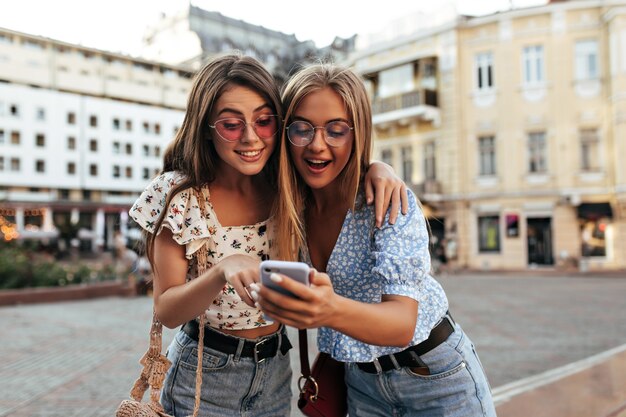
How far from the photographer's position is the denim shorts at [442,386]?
Result: 176cm

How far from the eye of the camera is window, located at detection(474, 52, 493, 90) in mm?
→ 26125

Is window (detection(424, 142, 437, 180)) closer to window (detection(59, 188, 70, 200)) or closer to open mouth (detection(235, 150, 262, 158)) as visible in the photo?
open mouth (detection(235, 150, 262, 158))

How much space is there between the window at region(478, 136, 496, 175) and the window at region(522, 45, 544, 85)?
9.80 ft

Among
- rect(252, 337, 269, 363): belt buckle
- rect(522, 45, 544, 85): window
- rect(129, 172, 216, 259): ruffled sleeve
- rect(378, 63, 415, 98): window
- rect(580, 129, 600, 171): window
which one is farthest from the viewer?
rect(378, 63, 415, 98): window

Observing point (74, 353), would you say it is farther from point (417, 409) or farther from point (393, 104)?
point (393, 104)

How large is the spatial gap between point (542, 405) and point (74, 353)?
5.49m

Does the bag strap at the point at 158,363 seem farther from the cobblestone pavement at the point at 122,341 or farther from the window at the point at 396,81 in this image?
the window at the point at 396,81

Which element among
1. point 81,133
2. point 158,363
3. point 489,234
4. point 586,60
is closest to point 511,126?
point 586,60

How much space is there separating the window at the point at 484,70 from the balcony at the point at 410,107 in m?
2.11

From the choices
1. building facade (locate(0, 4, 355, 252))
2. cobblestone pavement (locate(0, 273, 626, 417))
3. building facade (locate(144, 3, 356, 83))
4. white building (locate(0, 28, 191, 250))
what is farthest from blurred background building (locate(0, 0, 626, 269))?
building facade (locate(144, 3, 356, 83))

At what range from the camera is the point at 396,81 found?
28.5 m

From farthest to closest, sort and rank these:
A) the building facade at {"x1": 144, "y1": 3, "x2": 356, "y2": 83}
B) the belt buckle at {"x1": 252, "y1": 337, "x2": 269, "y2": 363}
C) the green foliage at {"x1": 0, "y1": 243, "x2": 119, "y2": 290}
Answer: the building facade at {"x1": 144, "y1": 3, "x2": 356, "y2": 83} → the green foliage at {"x1": 0, "y1": 243, "x2": 119, "y2": 290} → the belt buckle at {"x1": 252, "y1": 337, "x2": 269, "y2": 363}

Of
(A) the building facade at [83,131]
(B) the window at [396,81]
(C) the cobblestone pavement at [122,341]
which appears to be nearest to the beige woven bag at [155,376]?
(C) the cobblestone pavement at [122,341]

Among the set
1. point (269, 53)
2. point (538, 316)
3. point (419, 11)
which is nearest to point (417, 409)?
point (538, 316)
